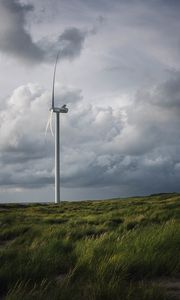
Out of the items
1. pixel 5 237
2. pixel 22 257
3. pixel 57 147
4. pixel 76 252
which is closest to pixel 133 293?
pixel 22 257

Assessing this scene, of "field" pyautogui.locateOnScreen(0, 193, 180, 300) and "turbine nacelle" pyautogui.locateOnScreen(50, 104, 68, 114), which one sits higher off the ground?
"turbine nacelle" pyautogui.locateOnScreen(50, 104, 68, 114)

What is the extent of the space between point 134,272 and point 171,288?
1.05 meters

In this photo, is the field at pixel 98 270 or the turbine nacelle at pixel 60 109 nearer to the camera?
the field at pixel 98 270

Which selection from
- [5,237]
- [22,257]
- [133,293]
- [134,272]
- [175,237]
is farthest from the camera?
[5,237]

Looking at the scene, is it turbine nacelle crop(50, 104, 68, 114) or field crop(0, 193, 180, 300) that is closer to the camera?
field crop(0, 193, 180, 300)

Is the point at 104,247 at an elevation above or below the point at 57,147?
below

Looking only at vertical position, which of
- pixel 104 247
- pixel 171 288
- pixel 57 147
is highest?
pixel 57 147

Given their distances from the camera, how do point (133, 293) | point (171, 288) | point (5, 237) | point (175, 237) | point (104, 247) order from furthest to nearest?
point (5, 237) → point (175, 237) → point (104, 247) → point (171, 288) → point (133, 293)

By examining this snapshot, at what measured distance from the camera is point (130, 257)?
9.09 meters

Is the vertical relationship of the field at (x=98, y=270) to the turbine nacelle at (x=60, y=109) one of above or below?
below

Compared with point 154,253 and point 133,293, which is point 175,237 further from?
point 133,293

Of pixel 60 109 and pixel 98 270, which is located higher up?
pixel 60 109

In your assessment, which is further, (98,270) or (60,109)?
(60,109)

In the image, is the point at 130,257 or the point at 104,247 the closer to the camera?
the point at 130,257
